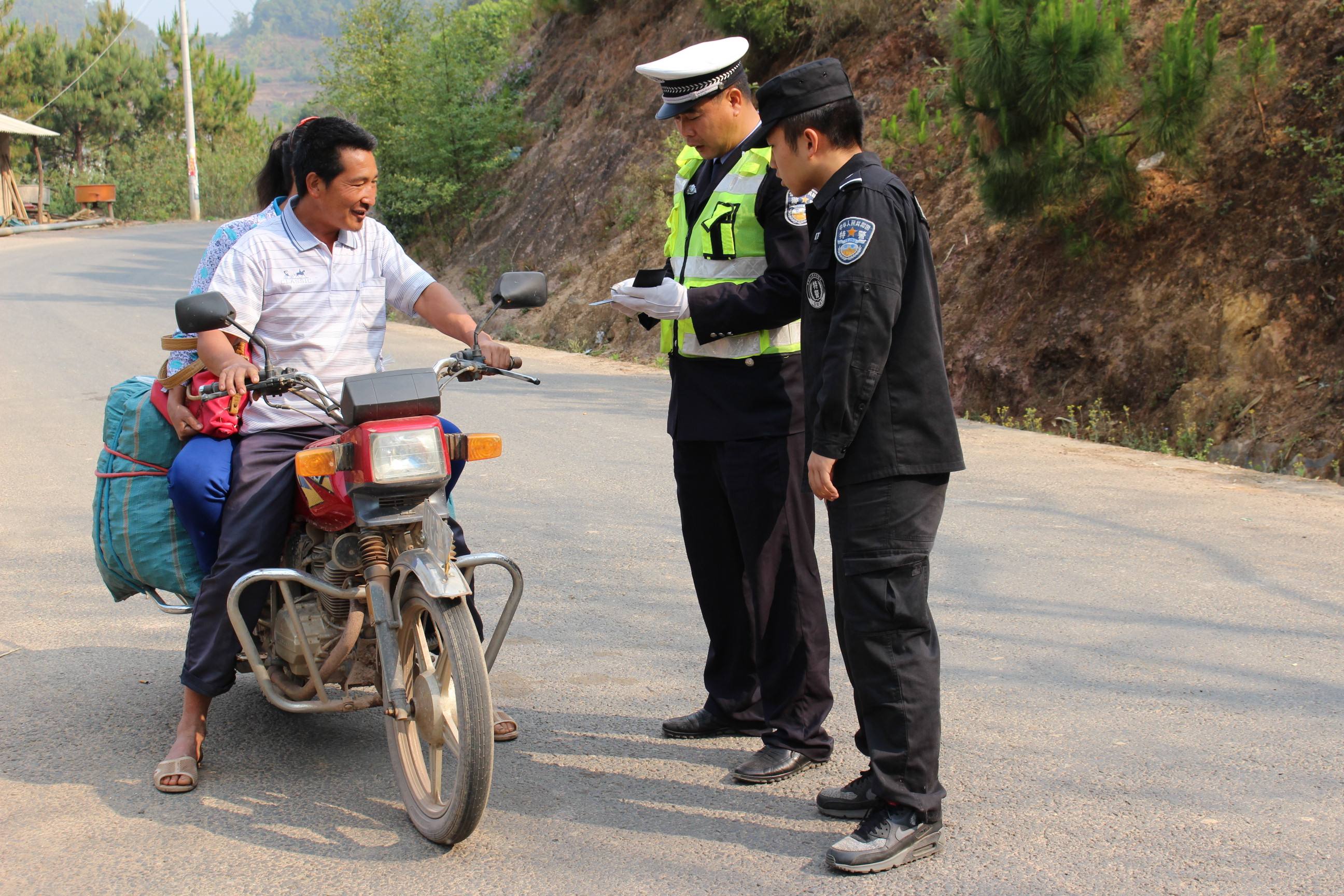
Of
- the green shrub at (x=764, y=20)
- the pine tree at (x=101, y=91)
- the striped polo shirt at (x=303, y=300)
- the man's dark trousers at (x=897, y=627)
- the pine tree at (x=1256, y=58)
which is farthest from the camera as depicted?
the pine tree at (x=101, y=91)

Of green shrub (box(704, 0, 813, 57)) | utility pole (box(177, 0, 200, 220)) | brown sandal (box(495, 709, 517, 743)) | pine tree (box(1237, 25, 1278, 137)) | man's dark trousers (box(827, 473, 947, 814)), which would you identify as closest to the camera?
man's dark trousers (box(827, 473, 947, 814))

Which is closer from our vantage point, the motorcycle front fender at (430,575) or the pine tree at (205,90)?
the motorcycle front fender at (430,575)

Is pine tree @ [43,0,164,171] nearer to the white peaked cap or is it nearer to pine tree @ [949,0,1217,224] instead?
pine tree @ [949,0,1217,224]

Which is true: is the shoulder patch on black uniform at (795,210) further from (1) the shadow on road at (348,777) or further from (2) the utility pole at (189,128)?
(2) the utility pole at (189,128)

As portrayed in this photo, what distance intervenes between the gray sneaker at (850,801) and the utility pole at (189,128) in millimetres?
40434

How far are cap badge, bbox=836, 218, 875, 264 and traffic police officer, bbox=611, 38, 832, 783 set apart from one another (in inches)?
18.4

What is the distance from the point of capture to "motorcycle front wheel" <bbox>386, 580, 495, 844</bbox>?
2977 millimetres

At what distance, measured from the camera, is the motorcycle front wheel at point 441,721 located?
2977 mm

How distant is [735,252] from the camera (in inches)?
141

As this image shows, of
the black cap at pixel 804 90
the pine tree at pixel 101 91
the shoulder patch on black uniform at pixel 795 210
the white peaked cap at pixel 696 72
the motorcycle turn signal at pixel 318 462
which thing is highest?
the pine tree at pixel 101 91

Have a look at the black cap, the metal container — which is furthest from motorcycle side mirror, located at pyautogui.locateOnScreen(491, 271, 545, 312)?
the metal container

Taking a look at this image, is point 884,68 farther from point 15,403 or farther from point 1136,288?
point 15,403

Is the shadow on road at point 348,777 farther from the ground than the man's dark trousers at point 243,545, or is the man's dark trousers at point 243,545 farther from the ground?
the man's dark trousers at point 243,545

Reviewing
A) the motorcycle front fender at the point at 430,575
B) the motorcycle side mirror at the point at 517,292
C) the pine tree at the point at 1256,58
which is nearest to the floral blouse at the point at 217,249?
the motorcycle side mirror at the point at 517,292
